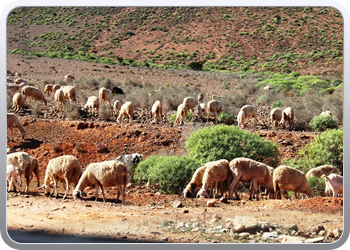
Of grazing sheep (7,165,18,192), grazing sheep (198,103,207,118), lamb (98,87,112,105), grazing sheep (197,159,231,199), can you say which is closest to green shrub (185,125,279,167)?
grazing sheep (197,159,231,199)

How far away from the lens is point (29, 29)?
149ft

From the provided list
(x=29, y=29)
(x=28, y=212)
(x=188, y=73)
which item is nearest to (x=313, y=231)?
(x=28, y=212)

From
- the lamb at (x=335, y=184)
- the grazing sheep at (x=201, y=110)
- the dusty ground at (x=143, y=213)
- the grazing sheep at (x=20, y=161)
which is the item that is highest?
the grazing sheep at (x=201, y=110)

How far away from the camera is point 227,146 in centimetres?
1680

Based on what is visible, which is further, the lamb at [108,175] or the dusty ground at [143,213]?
the lamb at [108,175]

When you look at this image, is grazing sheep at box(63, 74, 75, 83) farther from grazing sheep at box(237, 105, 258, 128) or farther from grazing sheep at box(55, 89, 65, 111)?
grazing sheep at box(237, 105, 258, 128)

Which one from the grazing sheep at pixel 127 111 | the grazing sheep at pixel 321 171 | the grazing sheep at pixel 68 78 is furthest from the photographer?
the grazing sheep at pixel 68 78

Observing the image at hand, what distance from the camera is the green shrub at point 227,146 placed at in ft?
54.2

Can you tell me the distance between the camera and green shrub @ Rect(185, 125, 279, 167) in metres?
16.5

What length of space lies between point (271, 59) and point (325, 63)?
18.7 feet

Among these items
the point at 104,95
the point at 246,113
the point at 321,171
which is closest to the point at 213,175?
the point at 321,171

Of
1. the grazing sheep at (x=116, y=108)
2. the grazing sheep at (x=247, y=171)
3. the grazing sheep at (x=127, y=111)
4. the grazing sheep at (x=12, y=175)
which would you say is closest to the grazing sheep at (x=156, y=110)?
the grazing sheep at (x=127, y=111)

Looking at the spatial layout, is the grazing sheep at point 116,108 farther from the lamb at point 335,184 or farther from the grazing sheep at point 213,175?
the lamb at point 335,184

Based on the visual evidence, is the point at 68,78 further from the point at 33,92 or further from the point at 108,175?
the point at 108,175
